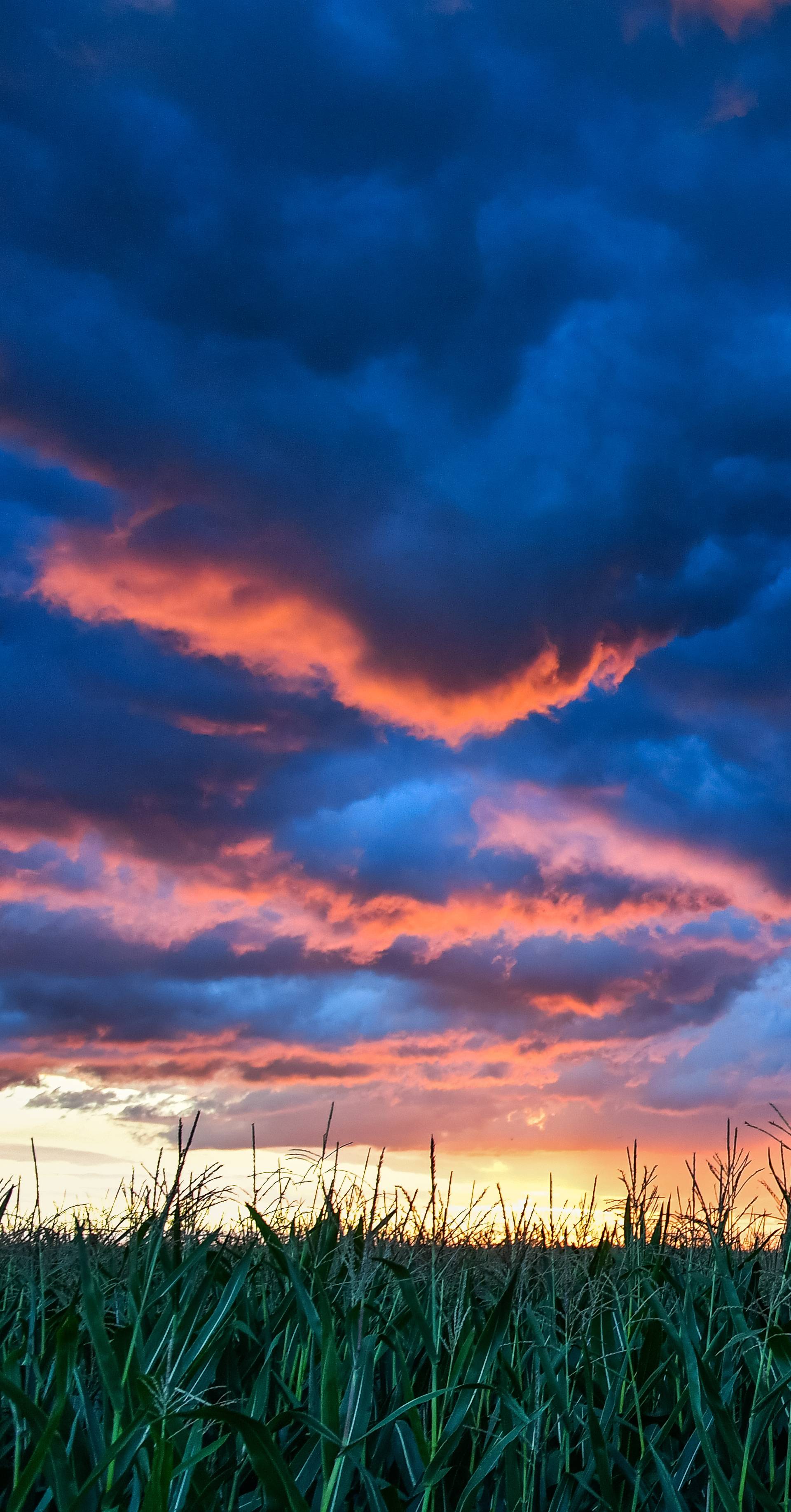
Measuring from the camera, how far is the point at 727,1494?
370 cm

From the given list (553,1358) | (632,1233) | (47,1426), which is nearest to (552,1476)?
(553,1358)

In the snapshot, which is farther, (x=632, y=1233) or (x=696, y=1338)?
(x=632, y=1233)

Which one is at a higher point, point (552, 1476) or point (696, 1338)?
point (696, 1338)

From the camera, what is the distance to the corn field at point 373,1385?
3.58 meters

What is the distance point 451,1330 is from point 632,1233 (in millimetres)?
3254

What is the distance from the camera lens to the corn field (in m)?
3.58

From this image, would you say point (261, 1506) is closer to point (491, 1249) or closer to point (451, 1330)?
point (451, 1330)

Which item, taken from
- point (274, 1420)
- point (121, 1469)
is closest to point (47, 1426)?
point (121, 1469)

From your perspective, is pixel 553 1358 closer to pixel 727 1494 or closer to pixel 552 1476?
pixel 552 1476

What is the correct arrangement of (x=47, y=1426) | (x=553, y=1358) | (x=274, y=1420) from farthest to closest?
(x=553, y=1358), (x=274, y=1420), (x=47, y=1426)

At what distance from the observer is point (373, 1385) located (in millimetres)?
4105

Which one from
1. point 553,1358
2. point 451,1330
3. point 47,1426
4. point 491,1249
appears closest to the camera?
point 47,1426

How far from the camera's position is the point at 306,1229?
7809mm

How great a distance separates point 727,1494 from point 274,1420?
1.58 m
